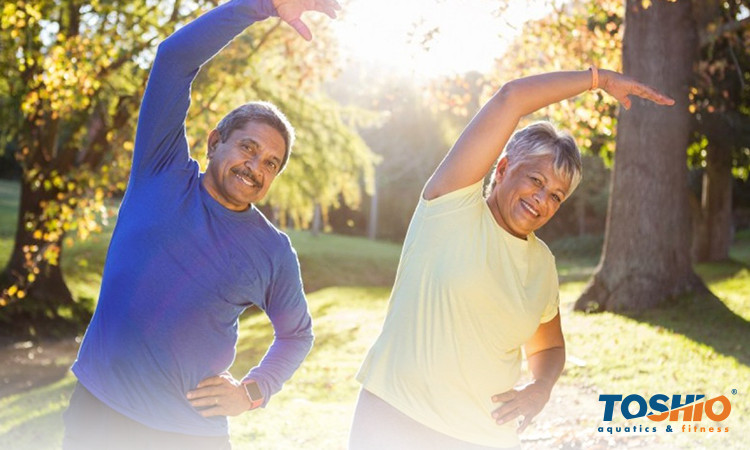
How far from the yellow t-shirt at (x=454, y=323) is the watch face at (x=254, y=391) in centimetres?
49

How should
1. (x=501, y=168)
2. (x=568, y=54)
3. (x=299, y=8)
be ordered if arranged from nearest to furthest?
(x=299, y=8), (x=501, y=168), (x=568, y=54)

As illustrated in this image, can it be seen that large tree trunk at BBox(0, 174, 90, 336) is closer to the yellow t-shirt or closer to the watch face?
the watch face

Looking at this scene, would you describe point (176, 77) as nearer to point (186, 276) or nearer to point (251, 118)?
point (251, 118)

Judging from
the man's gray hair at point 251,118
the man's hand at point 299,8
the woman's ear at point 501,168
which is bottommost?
the woman's ear at point 501,168

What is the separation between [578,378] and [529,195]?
706cm

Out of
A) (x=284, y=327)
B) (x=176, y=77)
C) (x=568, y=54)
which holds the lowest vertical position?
(x=284, y=327)

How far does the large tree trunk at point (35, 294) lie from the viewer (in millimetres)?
15055

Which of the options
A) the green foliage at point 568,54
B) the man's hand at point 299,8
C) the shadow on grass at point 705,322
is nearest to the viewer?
the man's hand at point 299,8

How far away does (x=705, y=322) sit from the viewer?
11938 mm

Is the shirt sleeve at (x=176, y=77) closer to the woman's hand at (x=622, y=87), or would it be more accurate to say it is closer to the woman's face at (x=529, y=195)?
the woman's face at (x=529, y=195)

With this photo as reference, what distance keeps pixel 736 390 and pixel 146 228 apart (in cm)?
719

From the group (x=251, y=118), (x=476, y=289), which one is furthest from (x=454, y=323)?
(x=251, y=118)

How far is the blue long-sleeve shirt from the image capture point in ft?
9.39

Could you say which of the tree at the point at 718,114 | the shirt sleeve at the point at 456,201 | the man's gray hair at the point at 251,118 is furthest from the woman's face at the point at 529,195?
the tree at the point at 718,114
